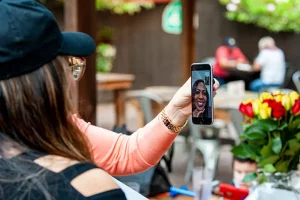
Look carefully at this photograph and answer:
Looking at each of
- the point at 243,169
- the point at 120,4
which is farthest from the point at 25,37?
the point at 120,4

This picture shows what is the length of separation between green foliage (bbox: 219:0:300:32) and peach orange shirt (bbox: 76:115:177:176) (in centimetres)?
844

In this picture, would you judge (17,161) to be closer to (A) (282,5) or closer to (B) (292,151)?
(B) (292,151)

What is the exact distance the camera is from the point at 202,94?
3.85 feet

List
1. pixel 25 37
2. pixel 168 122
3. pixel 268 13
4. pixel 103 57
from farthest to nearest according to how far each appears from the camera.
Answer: pixel 268 13, pixel 103 57, pixel 168 122, pixel 25 37

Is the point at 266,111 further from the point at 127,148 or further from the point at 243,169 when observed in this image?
the point at 127,148

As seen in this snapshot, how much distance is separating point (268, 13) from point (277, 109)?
862 centimetres

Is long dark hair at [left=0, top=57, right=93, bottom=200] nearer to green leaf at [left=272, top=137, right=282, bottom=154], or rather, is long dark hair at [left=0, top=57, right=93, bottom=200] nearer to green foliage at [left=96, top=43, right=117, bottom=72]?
green leaf at [left=272, top=137, right=282, bottom=154]

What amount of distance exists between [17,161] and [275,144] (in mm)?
989

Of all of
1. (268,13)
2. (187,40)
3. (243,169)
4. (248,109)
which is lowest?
(243,169)

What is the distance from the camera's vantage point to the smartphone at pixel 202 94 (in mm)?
1155

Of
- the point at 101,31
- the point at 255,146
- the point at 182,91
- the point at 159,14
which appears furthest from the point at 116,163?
the point at 159,14

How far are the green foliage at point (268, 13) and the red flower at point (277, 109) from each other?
8.07 metres

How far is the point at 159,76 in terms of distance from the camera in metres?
11.9

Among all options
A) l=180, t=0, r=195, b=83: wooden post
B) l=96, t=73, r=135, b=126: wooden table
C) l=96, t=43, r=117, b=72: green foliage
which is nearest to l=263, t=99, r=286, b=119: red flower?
l=180, t=0, r=195, b=83: wooden post
